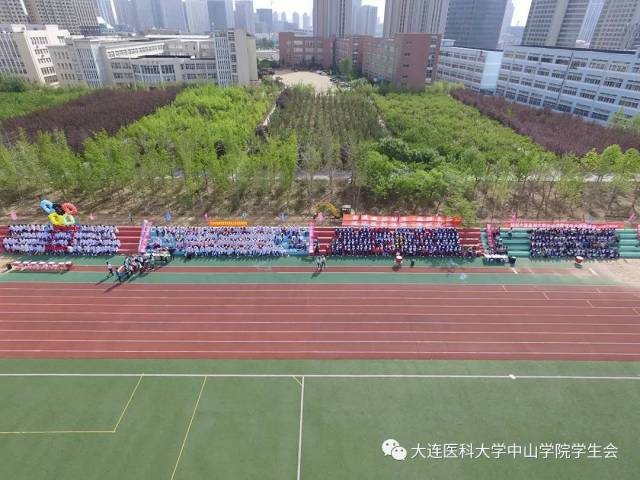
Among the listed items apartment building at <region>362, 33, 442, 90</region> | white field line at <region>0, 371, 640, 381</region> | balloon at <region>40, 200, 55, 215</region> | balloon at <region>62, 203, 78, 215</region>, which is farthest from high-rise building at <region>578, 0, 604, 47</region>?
balloon at <region>40, 200, 55, 215</region>

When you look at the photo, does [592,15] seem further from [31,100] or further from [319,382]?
[31,100]

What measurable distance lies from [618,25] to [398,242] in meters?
130

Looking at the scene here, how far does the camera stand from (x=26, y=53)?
77000mm

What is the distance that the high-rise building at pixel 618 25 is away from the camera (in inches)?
3841

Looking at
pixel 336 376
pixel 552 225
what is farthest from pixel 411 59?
pixel 336 376

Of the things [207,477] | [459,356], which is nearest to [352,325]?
[459,356]

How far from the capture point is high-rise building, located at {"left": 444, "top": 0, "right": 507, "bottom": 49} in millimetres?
128375

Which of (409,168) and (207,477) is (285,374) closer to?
(207,477)

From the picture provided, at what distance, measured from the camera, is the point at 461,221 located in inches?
1056

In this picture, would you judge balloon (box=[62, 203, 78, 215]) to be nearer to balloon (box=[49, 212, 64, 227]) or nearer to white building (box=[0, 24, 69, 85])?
balloon (box=[49, 212, 64, 227])

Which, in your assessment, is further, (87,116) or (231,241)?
(87,116)

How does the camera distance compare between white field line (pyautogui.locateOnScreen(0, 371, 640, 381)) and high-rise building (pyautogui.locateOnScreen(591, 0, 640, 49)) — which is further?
high-rise building (pyautogui.locateOnScreen(591, 0, 640, 49))

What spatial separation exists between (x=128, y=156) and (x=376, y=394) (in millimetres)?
27929

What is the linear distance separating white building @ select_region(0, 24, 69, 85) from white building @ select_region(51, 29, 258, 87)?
256cm
